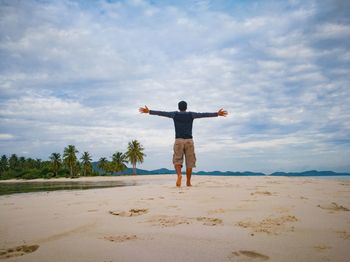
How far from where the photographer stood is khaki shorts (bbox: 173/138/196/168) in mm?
6910

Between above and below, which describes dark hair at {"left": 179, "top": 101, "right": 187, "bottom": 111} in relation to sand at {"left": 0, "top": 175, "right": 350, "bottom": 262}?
above

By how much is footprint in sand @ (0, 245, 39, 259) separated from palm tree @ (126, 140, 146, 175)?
2796 inches

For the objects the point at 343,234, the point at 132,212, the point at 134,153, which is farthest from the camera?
the point at 134,153

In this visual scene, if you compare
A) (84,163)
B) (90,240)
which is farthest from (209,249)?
(84,163)

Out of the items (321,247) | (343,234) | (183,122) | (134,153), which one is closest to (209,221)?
(321,247)

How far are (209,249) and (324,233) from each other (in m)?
1.13

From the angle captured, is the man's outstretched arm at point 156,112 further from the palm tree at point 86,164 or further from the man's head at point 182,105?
the palm tree at point 86,164

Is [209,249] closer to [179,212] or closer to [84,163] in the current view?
[179,212]

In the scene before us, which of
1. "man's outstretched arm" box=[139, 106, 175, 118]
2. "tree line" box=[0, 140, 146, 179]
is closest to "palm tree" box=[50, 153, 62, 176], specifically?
"tree line" box=[0, 140, 146, 179]

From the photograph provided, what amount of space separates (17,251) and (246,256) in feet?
5.97

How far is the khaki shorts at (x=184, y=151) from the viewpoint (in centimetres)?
691

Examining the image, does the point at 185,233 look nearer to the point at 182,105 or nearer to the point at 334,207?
the point at 334,207

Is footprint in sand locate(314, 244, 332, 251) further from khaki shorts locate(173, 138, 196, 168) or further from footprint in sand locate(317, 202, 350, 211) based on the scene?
khaki shorts locate(173, 138, 196, 168)

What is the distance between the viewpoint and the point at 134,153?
2891 inches
